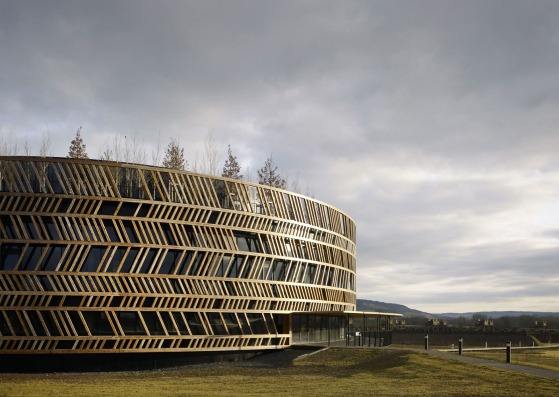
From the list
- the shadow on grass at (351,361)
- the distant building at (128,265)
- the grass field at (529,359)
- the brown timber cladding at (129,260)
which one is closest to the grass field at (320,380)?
the shadow on grass at (351,361)

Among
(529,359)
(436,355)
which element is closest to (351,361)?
(436,355)

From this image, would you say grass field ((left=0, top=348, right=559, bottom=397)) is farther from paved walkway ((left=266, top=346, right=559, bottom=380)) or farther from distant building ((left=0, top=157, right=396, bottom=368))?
distant building ((left=0, top=157, right=396, bottom=368))

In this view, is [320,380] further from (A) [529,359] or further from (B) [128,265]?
(A) [529,359]

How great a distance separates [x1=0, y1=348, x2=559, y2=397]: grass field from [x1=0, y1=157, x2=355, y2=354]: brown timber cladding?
2395 mm

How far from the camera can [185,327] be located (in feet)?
125

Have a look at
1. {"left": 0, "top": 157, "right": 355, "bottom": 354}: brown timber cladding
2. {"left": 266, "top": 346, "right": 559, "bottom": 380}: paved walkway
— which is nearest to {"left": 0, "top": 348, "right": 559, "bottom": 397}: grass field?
{"left": 266, "top": 346, "right": 559, "bottom": 380}: paved walkway

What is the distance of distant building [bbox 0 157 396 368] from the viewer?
35.3 meters

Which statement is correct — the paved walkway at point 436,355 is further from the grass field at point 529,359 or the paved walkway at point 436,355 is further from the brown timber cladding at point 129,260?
the grass field at point 529,359

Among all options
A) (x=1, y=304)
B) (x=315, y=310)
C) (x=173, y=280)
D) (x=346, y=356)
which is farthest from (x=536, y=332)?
(x=1, y=304)

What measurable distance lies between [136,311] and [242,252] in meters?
7.66

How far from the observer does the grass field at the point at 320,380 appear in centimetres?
2475

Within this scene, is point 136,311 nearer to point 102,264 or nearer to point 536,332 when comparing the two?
point 102,264

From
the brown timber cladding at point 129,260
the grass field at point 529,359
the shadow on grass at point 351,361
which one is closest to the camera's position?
the shadow on grass at point 351,361

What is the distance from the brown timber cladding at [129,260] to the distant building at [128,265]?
0.06 metres
